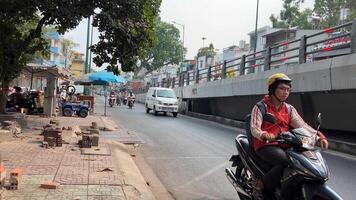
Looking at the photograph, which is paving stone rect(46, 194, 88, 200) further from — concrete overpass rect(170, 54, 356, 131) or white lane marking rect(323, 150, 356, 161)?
concrete overpass rect(170, 54, 356, 131)

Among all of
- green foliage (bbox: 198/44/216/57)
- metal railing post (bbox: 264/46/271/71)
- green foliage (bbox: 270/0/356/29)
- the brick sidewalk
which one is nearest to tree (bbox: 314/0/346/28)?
green foliage (bbox: 270/0/356/29)

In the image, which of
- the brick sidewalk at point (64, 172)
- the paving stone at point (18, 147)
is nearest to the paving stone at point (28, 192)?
the brick sidewalk at point (64, 172)

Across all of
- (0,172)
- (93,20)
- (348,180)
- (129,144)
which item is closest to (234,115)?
(93,20)

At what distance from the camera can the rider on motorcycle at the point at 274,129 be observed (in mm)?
5559

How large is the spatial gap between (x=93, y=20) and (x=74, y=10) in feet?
7.46

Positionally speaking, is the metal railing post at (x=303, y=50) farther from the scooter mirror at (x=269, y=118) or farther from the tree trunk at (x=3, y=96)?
the scooter mirror at (x=269, y=118)

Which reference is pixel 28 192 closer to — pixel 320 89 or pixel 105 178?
pixel 105 178

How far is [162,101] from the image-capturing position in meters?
32.3

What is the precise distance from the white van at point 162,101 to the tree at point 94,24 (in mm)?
12875

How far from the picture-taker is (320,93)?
16.8 meters

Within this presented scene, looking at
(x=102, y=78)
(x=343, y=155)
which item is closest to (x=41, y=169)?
(x=343, y=155)

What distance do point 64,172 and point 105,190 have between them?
1.46 meters

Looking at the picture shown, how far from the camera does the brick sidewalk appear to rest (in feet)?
21.7

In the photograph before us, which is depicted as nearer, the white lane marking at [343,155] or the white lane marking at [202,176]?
the white lane marking at [202,176]
